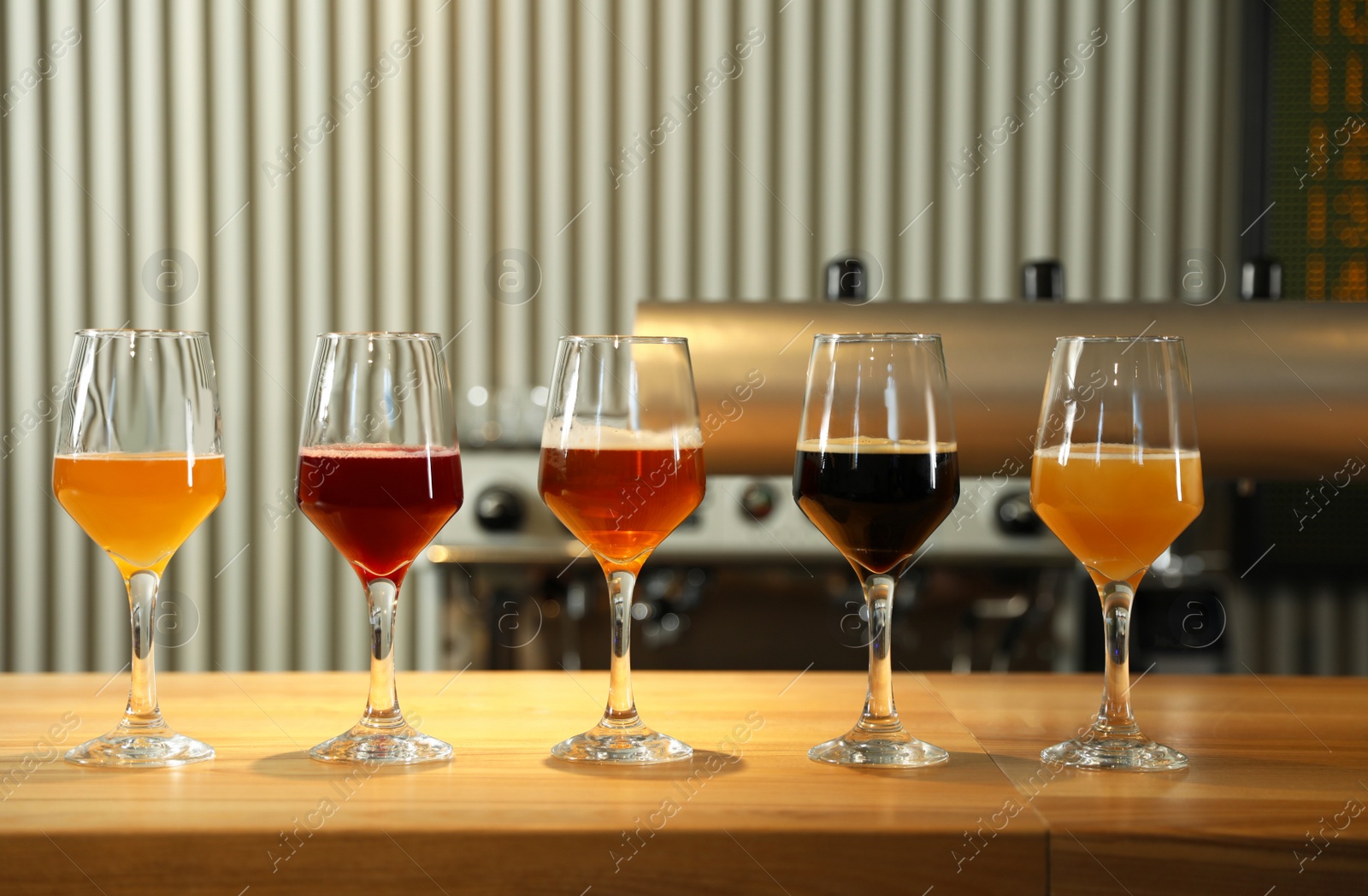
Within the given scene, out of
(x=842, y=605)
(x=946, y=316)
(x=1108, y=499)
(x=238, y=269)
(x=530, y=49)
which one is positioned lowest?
(x=842, y=605)

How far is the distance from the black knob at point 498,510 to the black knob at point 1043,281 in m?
1.42

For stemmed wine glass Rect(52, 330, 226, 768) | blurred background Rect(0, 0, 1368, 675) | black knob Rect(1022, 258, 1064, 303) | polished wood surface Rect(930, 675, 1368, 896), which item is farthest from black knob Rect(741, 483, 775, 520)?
stemmed wine glass Rect(52, 330, 226, 768)

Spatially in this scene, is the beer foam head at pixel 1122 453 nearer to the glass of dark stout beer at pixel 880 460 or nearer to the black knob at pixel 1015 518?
the glass of dark stout beer at pixel 880 460

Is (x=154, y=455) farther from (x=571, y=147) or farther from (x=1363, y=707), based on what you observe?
(x=571, y=147)

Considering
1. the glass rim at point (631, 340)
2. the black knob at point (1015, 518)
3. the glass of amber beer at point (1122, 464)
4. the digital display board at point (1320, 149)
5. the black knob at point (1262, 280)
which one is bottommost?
the black knob at point (1015, 518)

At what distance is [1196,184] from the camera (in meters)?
2.94

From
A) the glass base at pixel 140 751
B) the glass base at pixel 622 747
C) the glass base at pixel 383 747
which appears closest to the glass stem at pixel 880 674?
the glass base at pixel 622 747

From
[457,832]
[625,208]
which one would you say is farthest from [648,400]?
[625,208]

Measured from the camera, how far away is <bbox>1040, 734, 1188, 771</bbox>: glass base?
2.46 ft

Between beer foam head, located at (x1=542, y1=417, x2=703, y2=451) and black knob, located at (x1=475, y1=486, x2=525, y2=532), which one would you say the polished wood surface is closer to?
beer foam head, located at (x1=542, y1=417, x2=703, y2=451)

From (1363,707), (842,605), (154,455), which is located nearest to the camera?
(154,455)

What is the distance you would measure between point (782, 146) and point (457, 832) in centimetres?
251

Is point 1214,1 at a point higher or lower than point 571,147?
higher

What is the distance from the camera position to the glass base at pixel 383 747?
0.74 metres
